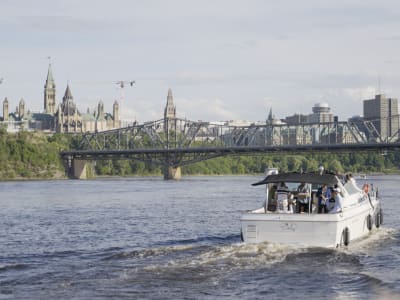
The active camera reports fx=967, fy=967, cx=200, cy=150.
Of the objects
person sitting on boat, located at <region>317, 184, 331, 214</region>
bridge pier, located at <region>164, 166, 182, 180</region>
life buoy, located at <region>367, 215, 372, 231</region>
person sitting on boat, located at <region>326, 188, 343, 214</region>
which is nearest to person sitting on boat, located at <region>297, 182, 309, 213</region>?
person sitting on boat, located at <region>317, 184, 331, 214</region>

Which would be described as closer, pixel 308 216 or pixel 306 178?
pixel 308 216

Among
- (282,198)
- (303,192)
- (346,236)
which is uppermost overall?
(303,192)

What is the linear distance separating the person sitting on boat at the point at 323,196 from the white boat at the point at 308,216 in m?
0.05

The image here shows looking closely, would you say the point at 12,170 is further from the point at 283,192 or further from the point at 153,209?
the point at 283,192

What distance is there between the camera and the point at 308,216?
3269 cm

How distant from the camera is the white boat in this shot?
107 feet

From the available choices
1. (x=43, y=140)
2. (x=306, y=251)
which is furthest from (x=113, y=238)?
(x=43, y=140)

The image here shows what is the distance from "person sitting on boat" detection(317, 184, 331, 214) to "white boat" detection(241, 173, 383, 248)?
53 millimetres

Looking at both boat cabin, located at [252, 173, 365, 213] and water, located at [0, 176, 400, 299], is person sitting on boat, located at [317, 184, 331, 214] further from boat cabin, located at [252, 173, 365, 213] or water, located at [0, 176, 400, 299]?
water, located at [0, 176, 400, 299]

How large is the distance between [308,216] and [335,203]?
2.97 m

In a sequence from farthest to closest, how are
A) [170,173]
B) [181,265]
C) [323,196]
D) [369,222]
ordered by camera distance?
[170,173], [369,222], [323,196], [181,265]

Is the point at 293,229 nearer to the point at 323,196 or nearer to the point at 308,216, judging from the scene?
the point at 308,216

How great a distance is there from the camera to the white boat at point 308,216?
32.7 m

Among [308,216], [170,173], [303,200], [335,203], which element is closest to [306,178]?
[303,200]
